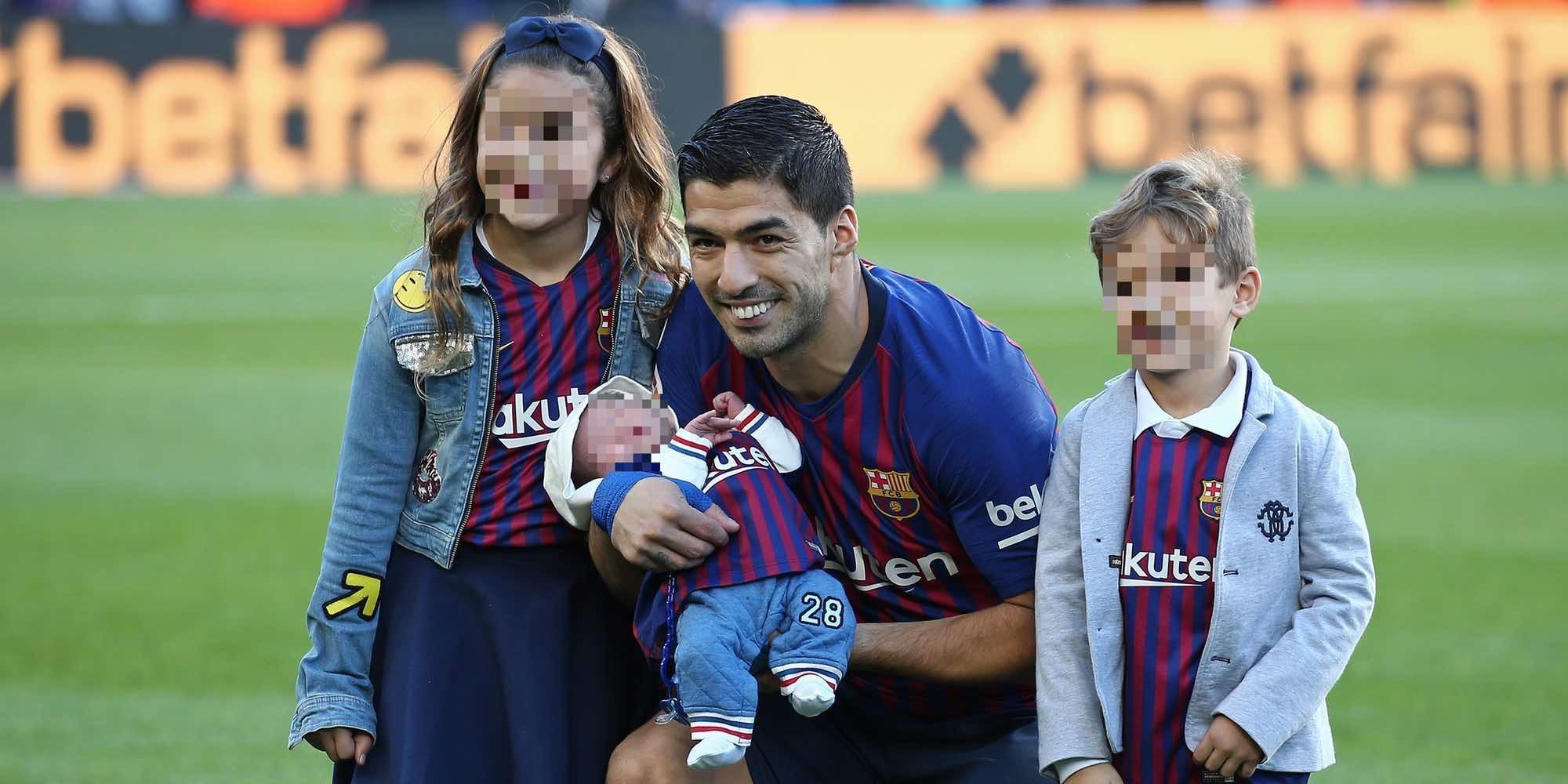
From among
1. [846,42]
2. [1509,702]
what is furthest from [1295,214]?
[1509,702]

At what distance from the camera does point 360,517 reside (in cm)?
358

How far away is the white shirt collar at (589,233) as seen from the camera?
3666mm

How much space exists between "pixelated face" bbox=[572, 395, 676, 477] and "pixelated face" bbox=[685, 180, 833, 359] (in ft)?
0.78

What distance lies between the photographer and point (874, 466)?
11.5ft

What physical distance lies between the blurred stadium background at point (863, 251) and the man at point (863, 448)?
981mm

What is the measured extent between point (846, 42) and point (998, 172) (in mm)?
2473

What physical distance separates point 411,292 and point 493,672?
29.4 inches

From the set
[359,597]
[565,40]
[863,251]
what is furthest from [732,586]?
[863,251]

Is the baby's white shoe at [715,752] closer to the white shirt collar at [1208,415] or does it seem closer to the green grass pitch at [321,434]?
the white shirt collar at [1208,415]

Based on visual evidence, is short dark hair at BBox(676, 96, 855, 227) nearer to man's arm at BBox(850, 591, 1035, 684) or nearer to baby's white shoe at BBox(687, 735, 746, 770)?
man's arm at BBox(850, 591, 1035, 684)

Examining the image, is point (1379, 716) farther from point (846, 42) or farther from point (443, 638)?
point (846, 42)

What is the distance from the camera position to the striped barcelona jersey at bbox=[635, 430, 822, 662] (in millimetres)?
3295

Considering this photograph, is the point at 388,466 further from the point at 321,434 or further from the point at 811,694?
the point at 321,434

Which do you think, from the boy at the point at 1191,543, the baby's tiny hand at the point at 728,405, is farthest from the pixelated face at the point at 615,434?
the boy at the point at 1191,543
